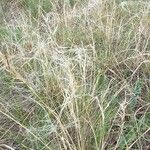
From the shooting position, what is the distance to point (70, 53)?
6.23 feet

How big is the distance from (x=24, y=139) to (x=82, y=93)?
27 centimetres

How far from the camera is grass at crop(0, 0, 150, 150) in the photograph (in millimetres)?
1386

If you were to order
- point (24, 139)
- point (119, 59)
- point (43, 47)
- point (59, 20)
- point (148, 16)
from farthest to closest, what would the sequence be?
point (59, 20), point (148, 16), point (119, 59), point (43, 47), point (24, 139)

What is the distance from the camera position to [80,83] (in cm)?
163

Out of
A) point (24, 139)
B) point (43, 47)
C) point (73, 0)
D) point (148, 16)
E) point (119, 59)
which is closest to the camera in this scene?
point (24, 139)

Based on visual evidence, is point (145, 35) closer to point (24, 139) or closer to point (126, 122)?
point (126, 122)

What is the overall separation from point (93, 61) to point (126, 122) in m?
0.38

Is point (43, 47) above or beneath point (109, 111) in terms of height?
above

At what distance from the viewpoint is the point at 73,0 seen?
8.63ft

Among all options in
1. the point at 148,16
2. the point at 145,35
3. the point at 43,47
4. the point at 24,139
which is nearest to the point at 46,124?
the point at 24,139

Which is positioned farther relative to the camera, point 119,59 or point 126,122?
point 119,59

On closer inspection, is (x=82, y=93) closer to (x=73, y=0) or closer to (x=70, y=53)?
(x=70, y=53)

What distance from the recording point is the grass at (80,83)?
139cm

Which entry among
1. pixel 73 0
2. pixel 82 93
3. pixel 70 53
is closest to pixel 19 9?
pixel 73 0
